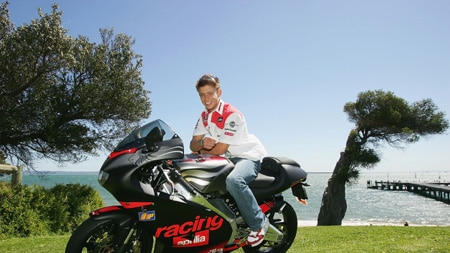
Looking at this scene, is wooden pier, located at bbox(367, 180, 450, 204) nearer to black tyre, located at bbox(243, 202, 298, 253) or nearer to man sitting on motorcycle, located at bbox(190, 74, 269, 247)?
black tyre, located at bbox(243, 202, 298, 253)

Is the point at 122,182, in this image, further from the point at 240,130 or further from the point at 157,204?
the point at 240,130

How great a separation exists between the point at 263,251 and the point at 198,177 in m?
1.74

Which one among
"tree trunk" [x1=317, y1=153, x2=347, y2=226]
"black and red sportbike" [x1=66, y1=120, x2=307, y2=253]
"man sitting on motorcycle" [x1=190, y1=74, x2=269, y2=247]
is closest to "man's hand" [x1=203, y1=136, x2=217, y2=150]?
"man sitting on motorcycle" [x1=190, y1=74, x2=269, y2=247]

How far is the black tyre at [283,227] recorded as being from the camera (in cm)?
482

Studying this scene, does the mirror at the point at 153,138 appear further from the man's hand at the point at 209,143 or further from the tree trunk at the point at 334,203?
the tree trunk at the point at 334,203

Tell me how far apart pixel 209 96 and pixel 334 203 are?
731 inches

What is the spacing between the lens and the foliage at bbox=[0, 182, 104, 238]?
33.3 ft

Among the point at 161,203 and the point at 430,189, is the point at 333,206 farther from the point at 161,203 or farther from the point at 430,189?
the point at 430,189

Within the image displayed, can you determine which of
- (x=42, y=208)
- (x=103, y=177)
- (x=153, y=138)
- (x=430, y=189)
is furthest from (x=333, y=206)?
(x=430, y=189)

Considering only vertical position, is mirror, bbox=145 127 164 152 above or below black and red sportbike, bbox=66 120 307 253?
above

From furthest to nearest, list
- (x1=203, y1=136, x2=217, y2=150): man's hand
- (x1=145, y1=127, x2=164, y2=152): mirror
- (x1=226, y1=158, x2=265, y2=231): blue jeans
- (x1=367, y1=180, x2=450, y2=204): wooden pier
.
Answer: (x1=367, y1=180, x2=450, y2=204): wooden pier
(x1=203, y1=136, x2=217, y2=150): man's hand
(x1=226, y1=158, x2=265, y2=231): blue jeans
(x1=145, y1=127, x2=164, y2=152): mirror

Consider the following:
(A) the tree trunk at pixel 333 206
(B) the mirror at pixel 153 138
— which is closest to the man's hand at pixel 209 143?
(B) the mirror at pixel 153 138

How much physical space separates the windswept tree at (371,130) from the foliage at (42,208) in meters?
13.8

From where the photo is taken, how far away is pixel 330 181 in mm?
21359
